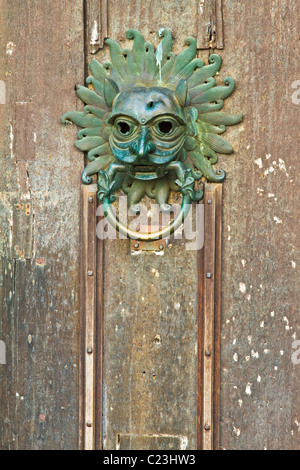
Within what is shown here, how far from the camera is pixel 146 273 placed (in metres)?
1.64

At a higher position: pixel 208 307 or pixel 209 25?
pixel 209 25

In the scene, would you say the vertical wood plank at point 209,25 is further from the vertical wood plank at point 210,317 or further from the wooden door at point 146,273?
the vertical wood plank at point 210,317

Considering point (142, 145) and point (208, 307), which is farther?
point (208, 307)

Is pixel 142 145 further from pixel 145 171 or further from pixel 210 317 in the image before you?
pixel 210 317

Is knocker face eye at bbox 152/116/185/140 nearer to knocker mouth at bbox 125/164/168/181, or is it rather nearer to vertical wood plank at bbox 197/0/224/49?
knocker mouth at bbox 125/164/168/181

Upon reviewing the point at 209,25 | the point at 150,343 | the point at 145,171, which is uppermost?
the point at 209,25

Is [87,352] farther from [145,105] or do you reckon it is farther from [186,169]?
[145,105]

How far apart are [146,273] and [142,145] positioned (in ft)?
1.04

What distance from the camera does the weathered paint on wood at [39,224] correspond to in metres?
1.64

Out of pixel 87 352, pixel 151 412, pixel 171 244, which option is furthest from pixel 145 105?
pixel 151 412

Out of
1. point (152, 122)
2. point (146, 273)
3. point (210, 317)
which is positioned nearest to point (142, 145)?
point (152, 122)

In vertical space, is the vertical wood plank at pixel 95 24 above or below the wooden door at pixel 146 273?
above

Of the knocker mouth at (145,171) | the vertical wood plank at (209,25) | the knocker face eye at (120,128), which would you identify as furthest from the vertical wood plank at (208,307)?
the vertical wood plank at (209,25)

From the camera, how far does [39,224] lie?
167 cm
